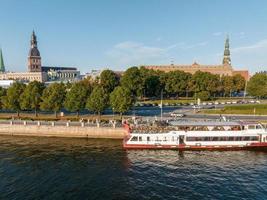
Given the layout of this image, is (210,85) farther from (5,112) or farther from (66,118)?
(5,112)

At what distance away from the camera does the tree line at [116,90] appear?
3716 inches

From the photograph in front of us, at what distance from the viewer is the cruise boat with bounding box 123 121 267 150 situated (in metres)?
67.8

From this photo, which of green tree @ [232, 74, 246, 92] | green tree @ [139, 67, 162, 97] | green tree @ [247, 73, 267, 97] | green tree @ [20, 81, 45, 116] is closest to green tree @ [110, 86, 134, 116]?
green tree @ [20, 81, 45, 116]

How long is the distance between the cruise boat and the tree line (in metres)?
24.5

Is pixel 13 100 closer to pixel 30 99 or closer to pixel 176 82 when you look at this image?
pixel 30 99

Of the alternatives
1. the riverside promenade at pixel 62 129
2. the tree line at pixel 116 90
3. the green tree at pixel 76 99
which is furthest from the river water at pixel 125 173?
the tree line at pixel 116 90

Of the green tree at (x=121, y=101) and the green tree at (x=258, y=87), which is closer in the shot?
the green tree at (x=121, y=101)

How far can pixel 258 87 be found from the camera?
485ft

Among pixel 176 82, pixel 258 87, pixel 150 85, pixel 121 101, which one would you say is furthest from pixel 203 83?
pixel 121 101

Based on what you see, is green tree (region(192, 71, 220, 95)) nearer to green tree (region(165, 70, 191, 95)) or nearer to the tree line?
the tree line

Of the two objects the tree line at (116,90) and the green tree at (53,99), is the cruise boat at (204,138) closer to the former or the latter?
the tree line at (116,90)

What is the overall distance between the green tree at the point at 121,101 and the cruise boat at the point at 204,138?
909 inches

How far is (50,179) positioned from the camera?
162ft

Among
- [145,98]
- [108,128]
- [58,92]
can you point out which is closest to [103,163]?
[108,128]
